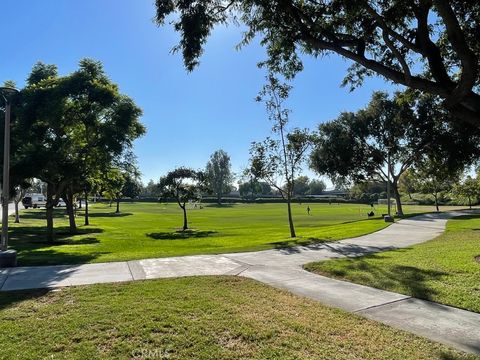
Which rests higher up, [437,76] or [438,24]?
[438,24]

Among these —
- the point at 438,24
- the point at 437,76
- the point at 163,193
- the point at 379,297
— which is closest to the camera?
the point at 437,76

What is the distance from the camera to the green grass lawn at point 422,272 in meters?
7.67

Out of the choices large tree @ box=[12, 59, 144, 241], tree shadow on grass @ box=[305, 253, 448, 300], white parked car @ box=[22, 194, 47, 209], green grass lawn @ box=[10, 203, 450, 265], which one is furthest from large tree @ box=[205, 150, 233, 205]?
tree shadow on grass @ box=[305, 253, 448, 300]

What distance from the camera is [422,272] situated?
9.84m

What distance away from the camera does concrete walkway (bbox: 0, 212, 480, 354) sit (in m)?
6.02

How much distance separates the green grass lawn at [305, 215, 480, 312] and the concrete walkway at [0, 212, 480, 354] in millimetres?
443

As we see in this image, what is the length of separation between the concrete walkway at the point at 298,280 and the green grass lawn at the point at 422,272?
0.44m

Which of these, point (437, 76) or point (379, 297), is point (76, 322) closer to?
point (379, 297)

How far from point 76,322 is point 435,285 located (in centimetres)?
693

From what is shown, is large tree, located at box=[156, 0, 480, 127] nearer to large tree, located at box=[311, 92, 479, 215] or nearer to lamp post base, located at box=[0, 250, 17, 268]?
lamp post base, located at box=[0, 250, 17, 268]

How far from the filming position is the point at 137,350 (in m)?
4.94

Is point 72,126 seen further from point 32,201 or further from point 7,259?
point 32,201

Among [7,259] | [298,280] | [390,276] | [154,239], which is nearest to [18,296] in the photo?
[7,259]

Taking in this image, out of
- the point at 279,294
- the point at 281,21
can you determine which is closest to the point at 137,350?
the point at 279,294
